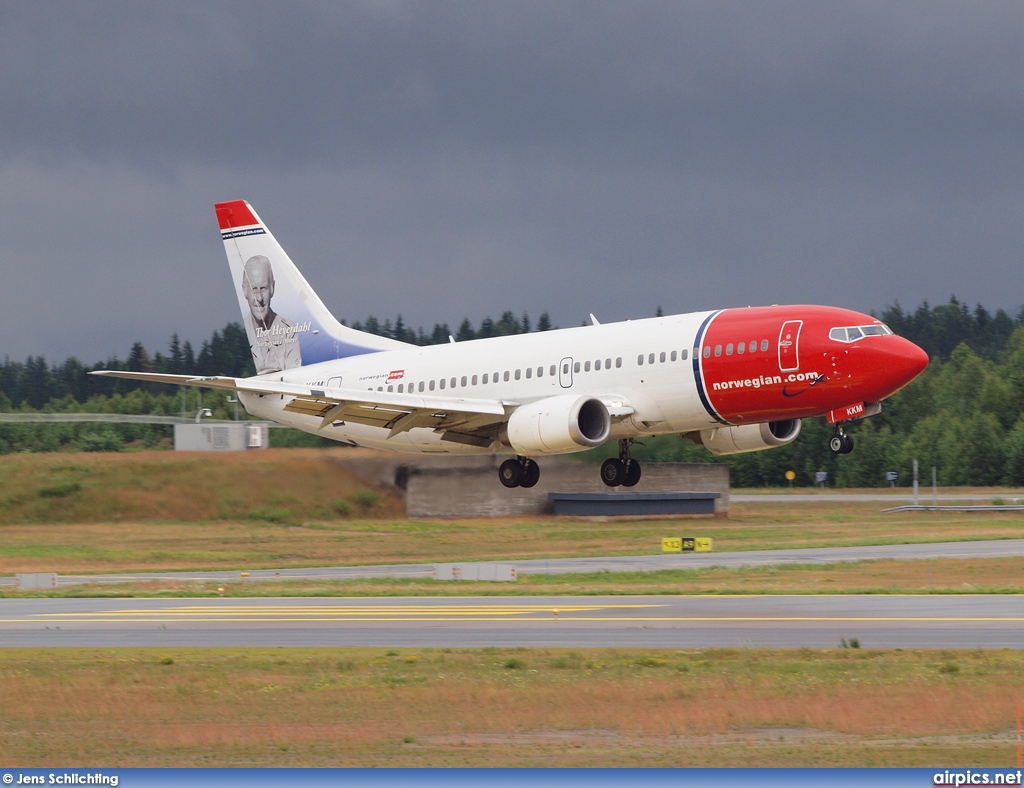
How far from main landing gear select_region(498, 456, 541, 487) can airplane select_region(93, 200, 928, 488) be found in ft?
0.15

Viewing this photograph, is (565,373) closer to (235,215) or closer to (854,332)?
(854,332)

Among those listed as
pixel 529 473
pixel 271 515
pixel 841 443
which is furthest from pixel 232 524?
pixel 841 443

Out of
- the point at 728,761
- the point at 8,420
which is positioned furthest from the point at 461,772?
the point at 8,420

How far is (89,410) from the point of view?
105 metres

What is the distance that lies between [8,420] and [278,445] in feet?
96.3

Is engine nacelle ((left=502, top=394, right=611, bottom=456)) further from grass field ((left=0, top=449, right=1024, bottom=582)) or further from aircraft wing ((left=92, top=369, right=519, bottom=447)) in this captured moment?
grass field ((left=0, top=449, right=1024, bottom=582))

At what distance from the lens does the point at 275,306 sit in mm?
51500

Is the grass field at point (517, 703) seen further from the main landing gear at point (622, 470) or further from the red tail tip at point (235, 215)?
the red tail tip at point (235, 215)

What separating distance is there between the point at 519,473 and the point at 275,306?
44.5ft

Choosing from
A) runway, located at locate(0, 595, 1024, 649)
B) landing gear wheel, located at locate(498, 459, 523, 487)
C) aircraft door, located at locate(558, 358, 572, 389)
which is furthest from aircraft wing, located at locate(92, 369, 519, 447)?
runway, located at locate(0, 595, 1024, 649)

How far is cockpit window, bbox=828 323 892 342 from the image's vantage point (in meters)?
36.3

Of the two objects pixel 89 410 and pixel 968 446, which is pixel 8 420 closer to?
pixel 89 410

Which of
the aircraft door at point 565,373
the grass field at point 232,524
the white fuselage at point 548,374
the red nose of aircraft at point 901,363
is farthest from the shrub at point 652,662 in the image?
the grass field at point 232,524

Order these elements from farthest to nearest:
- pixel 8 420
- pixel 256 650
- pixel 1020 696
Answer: pixel 8 420 → pixel 256 650 → pixel 1020 696
